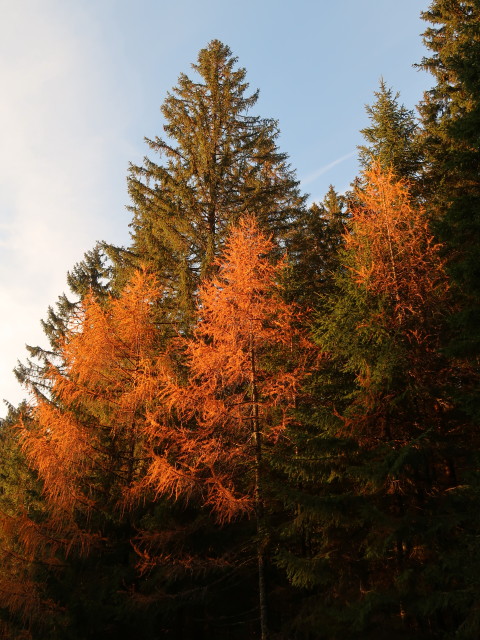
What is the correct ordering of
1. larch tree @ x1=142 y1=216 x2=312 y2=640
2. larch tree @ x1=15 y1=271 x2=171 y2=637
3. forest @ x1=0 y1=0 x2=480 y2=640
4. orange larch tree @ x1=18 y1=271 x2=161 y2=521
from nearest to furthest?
forest @ x1=0 y1=0 x2=480 y2=640
larch tree @ x1=142 y1=216 x2=312 y2=640
larch tree @ x1=15 y1=271 x2=171 y2=637
orange larch tree @ x1=18 y1=271 x2=161 y2=521

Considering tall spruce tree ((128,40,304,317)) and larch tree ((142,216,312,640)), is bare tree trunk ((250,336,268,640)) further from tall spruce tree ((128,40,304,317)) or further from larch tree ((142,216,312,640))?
tall spruce tree ((128,40,304,317))

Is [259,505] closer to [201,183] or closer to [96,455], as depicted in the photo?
[96,455]

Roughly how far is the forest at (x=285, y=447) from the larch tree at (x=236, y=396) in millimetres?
54

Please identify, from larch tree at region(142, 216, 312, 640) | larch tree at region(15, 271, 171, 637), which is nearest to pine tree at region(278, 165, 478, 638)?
larch tree at region(142, 216, 312, 640)

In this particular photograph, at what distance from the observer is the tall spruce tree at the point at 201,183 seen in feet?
49.0

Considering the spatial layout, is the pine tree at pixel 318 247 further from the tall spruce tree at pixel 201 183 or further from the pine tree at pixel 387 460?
the pine tree at pixel 387 460

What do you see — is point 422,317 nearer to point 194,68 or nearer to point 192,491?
point 192,491

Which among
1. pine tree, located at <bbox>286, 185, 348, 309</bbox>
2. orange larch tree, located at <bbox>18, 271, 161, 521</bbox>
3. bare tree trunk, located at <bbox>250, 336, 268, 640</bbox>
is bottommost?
bare tree trunk, located at <bbox>250, 336, 268, 640</bbox>

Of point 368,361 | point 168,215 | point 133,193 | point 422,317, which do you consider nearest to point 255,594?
point 368,361

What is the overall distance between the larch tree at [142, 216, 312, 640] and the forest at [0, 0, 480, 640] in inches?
2.1

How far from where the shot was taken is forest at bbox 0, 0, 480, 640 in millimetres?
7320

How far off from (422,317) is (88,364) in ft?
27.0

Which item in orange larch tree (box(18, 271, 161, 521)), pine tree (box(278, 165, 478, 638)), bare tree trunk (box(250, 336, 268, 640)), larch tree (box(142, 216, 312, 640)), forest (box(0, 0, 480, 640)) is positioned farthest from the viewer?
orange larch tree (box(18, 271, 161, 521))

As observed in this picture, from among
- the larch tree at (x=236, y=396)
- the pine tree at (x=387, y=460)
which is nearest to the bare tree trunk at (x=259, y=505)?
the larch tree at (x=236, y=396)
